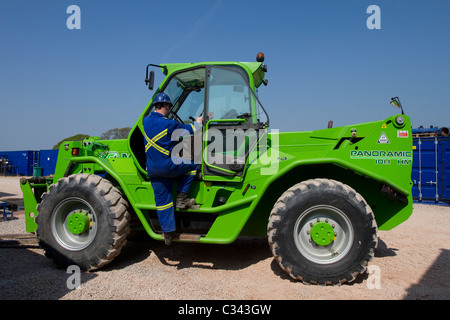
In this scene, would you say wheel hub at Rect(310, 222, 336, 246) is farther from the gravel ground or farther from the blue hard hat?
the blue hard hat

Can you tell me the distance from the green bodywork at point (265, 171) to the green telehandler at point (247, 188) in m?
0.01

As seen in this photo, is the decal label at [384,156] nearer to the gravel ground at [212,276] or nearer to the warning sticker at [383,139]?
the warning sticker at [383,139]

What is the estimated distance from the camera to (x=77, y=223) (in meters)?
4.18

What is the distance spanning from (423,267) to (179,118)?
3.99 metres

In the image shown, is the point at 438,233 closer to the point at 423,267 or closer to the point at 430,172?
the point at 423,267

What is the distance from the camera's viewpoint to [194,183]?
410 cm

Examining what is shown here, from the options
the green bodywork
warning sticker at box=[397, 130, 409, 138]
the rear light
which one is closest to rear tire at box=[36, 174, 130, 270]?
the green bodywork

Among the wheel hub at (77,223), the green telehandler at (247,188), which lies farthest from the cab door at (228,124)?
the wheel hub at (77,223)

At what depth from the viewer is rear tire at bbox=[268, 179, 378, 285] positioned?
3475 mm

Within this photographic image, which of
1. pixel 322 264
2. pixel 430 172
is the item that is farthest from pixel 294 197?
pixel 430 172

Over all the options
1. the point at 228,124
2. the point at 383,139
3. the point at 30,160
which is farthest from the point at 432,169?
the point at 30,160

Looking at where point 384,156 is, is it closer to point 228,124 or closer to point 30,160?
point 228,124

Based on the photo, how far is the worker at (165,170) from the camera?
3.87 m

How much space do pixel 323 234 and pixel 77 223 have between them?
3203mm
